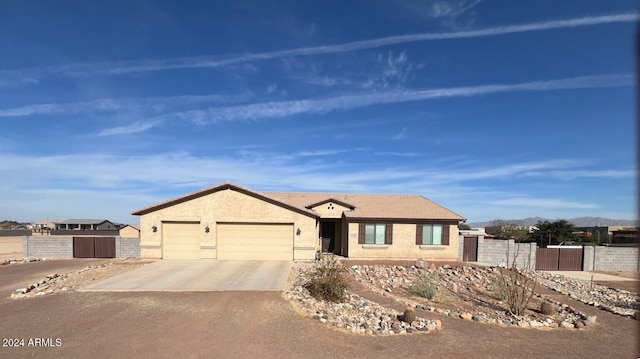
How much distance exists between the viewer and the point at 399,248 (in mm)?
21625

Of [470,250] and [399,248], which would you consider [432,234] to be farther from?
[470,250]

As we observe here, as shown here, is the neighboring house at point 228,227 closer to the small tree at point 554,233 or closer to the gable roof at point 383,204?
the gable roof at point 383,204

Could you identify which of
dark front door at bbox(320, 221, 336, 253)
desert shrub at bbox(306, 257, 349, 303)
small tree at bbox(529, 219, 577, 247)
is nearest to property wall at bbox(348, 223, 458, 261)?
dark front door at bbox(320, 221, 336, 253)

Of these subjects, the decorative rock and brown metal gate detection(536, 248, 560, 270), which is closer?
the decorative rock

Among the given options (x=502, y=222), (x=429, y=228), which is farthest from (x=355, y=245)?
(x=502, y=222)

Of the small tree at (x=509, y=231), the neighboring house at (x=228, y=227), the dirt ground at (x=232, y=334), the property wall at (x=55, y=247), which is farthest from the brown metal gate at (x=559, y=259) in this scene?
the property wall at (x=55, y=247)

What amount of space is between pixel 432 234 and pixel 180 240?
14.5 m

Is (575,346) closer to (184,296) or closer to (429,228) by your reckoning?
(184,296)

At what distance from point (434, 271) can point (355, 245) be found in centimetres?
481

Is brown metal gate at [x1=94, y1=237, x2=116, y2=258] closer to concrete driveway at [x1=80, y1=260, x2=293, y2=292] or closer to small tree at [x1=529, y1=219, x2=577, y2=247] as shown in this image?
concrete driveway at [x1=80, y1=260, x2=293, y2=292]

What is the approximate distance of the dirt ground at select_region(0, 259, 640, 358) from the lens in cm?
731

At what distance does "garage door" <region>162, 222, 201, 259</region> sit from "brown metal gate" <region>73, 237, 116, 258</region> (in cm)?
428

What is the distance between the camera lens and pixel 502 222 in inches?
2221

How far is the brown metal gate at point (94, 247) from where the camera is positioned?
70.1 ft
